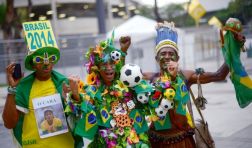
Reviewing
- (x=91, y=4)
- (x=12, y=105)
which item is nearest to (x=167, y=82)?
(x=12, y=105)

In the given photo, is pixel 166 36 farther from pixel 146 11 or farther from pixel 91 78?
pixel 146 11

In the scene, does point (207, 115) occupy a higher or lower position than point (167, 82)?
lower

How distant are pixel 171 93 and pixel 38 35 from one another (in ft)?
4.39

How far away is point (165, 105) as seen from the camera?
3.41 m

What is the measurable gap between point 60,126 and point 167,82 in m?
0.99

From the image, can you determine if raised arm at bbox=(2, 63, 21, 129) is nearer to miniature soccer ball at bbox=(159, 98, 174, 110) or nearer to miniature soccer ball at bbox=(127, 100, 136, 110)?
miniature soccer ball at bbox=(127, 100, 136, 110)

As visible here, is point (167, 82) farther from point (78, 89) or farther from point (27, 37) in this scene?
point (27, 37)

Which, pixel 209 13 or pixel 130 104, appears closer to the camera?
pixel 130 104

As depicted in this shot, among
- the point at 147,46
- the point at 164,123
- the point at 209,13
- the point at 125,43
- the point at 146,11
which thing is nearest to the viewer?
the point at 164,123

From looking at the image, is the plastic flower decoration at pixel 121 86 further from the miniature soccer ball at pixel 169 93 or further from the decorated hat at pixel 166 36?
the decorated hat at pixel 166 36

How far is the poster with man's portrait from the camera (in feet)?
11.8

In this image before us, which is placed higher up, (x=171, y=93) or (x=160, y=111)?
(x=171, y=93)

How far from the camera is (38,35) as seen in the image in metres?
3.82

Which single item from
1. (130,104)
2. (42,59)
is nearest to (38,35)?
(42,59)
